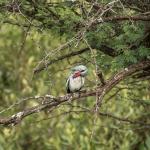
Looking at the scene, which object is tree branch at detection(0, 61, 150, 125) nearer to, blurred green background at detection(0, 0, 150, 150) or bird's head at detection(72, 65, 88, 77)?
blurred green background at detection(0, 0, 150, 150)

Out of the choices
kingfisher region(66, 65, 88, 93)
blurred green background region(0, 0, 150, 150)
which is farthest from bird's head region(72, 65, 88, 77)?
blurred green background region(0, 0, 150, 150)

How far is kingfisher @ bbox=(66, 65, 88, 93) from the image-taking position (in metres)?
5.04

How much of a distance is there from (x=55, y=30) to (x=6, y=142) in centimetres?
432

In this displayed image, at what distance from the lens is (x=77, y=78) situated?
5203mm

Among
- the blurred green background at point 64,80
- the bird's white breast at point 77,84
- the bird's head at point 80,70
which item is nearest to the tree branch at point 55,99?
the blurred green background at point 64,80

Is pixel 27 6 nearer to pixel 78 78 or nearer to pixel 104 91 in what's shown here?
pixel 78 78

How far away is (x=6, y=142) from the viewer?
9.58 meters

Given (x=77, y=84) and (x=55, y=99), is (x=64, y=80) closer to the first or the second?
(x=77, y=84)

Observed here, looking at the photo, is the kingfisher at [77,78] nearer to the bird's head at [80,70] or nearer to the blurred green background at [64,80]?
the bird's head at [80,70]

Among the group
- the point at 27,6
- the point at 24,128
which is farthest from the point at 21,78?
the point at 27,6

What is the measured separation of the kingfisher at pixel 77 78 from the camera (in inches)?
198

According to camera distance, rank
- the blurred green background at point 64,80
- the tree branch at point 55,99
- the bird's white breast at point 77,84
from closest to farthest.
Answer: the tree branch at point 55,99
the blurred green background at point 64,80
the bird's white breast at point 77,84

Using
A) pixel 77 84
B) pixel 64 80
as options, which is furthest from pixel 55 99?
pixel 64 80

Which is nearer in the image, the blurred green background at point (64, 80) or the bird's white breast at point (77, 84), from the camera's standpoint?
the blurred green background at point (64, 80)
